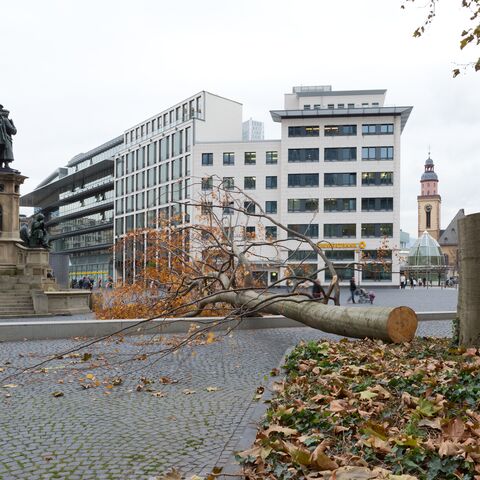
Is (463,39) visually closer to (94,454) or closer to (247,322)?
(94,454)

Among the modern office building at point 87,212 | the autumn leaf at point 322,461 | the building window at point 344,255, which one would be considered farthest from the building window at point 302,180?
the autumn leaf at point 322,461

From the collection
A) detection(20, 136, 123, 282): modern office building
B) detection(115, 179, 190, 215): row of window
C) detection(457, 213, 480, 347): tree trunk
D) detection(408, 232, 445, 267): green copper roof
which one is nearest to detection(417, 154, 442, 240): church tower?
detection(408, 232, 445, 267): green copper roof

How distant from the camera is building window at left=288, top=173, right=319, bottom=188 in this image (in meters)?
63.4

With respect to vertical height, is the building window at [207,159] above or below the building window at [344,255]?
above

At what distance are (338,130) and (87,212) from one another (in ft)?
159

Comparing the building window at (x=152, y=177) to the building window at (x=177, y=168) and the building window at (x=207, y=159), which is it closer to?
the building window at (x=177, y=168)

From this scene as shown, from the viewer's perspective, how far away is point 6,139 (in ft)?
80.7

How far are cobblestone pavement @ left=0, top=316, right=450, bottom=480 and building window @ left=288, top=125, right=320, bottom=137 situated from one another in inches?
2199

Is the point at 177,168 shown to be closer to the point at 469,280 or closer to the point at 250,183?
the point at 250,183

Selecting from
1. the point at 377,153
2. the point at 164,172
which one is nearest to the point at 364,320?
the point at 377,153

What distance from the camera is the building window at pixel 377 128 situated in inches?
2454

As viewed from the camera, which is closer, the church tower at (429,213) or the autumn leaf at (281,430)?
the autumn leaf at (281,430)

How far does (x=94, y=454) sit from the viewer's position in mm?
4406

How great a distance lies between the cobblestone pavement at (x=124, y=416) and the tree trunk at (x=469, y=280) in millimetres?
2422
